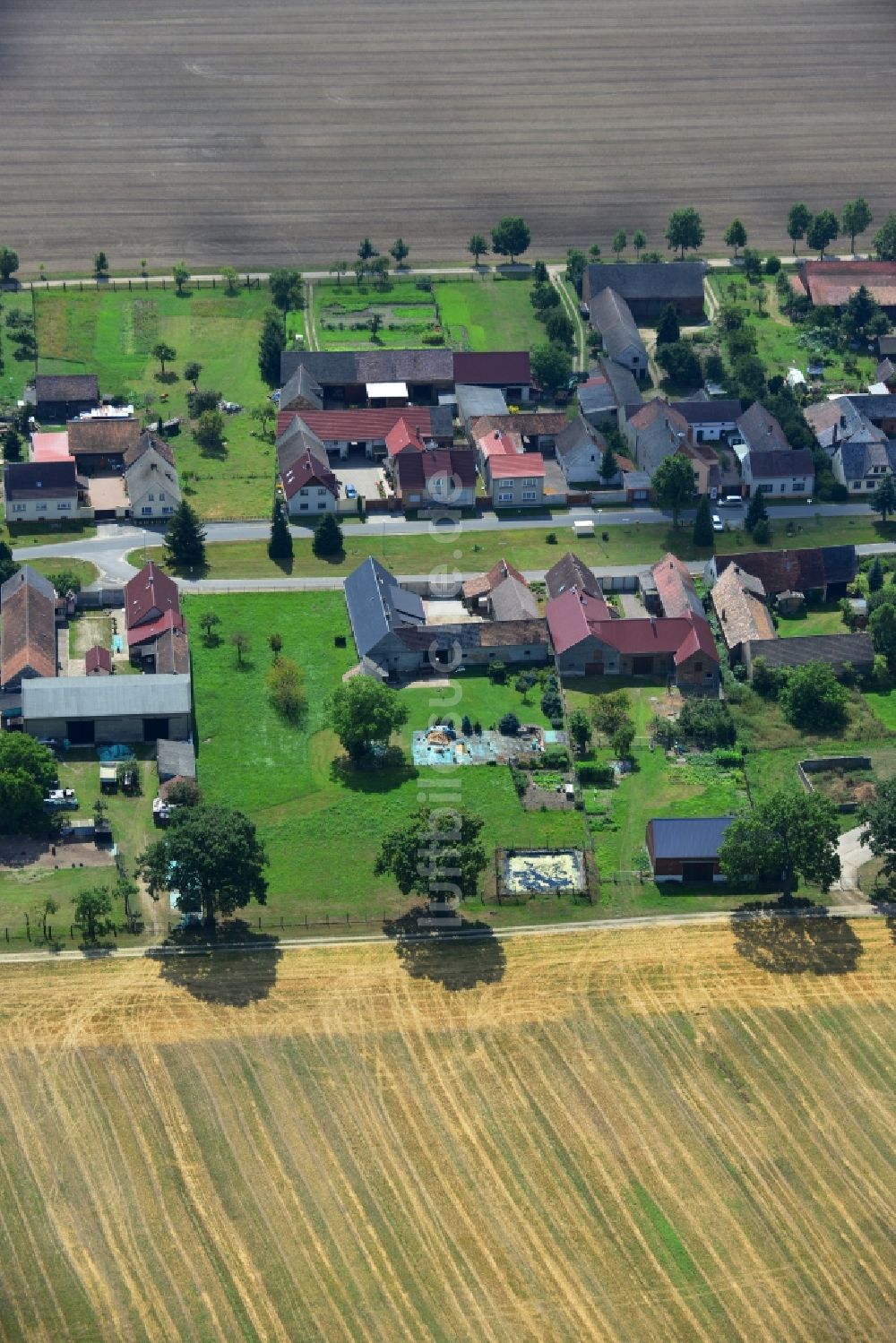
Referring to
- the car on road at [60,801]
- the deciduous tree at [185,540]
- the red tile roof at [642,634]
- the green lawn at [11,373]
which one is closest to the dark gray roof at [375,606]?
the red tile roof at [642,634]

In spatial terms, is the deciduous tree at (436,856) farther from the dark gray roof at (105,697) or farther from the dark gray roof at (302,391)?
the dark gray roof at (302,391)

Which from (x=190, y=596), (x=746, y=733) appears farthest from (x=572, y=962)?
(x=190, y=596)

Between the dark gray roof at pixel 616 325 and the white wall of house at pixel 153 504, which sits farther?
the dark gray roof at pixel 616 325

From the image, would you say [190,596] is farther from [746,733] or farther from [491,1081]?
[491,1081]

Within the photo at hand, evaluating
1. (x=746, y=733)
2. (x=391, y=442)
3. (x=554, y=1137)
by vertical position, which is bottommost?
(x=554, y=1137)

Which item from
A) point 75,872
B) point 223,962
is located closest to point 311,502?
point 75,872

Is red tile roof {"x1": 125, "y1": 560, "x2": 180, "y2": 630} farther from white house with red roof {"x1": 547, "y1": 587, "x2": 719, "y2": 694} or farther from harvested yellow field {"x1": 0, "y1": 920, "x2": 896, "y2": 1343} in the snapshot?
harvested yellow field {"x1": 0, "y1": 920, "x2": 896, "y2": 1343}
